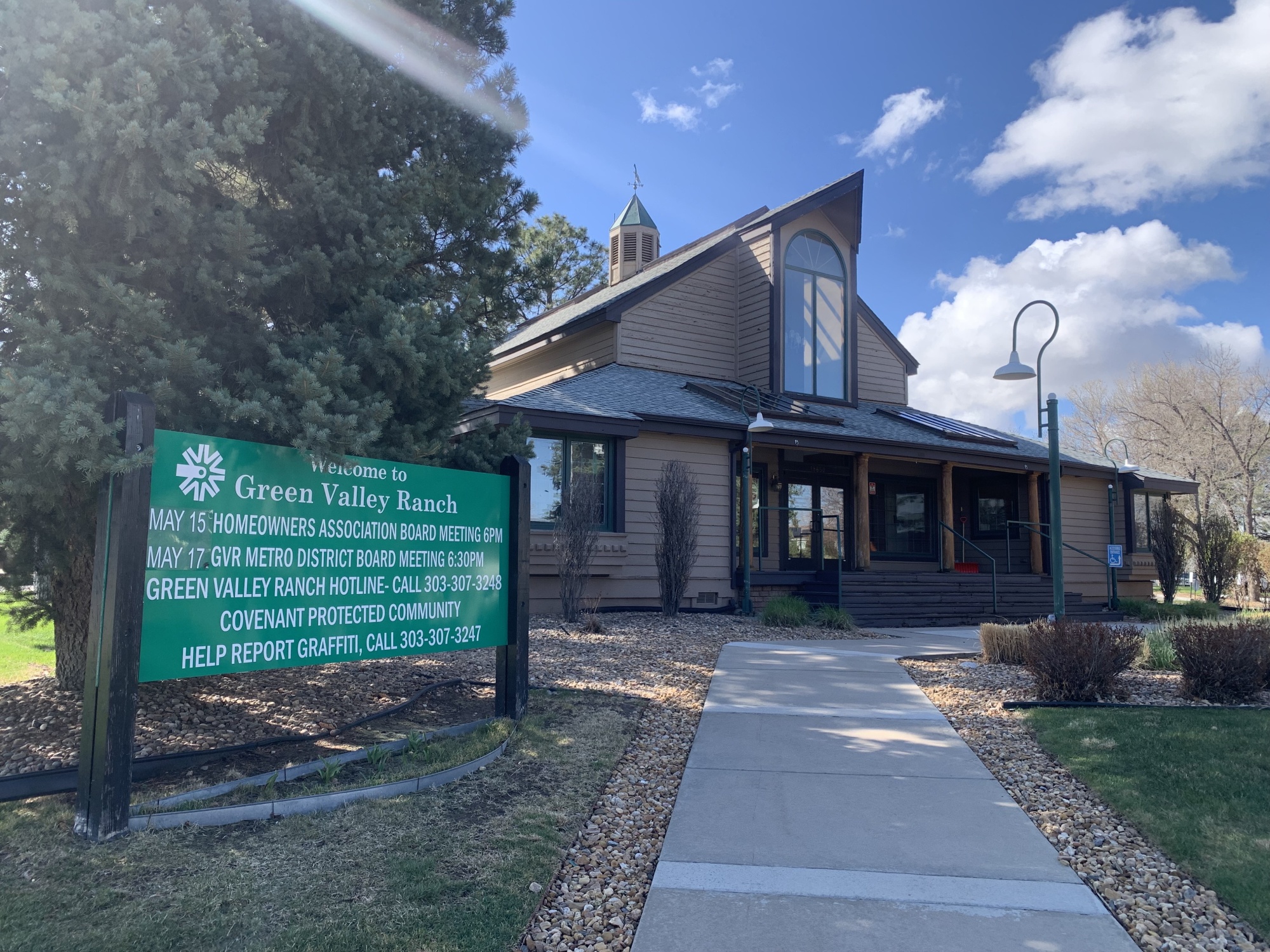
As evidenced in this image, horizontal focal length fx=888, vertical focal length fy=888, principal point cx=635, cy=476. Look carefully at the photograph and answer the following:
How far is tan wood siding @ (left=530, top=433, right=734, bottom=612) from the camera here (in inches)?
547

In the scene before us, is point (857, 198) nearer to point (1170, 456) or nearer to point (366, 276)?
point (366, 276)

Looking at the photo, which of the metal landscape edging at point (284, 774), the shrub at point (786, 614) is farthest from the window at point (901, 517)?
the metal landscape edging at point (284, 774)

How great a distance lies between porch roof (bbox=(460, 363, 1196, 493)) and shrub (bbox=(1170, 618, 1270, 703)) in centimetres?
793

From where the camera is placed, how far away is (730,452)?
15.5m

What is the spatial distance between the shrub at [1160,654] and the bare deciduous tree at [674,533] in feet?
20.3

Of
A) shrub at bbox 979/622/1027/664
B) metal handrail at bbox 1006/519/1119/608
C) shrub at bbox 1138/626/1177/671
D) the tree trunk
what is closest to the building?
metal handrail at bbox 1006/519/1119/608

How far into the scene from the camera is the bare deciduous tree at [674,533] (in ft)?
44.0

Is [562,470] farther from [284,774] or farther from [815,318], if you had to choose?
[284,774]

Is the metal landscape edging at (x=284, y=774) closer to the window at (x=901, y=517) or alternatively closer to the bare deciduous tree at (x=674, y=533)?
the bare deciduous tree at (x=674, y=533)

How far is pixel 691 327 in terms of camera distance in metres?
18.3

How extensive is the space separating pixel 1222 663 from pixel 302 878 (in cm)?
757

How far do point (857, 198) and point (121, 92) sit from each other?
1624 cm

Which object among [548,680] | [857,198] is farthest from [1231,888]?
[857,198]

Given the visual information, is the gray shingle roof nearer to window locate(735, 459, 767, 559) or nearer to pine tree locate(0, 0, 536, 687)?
window locate(735, 459, 767, 559)
